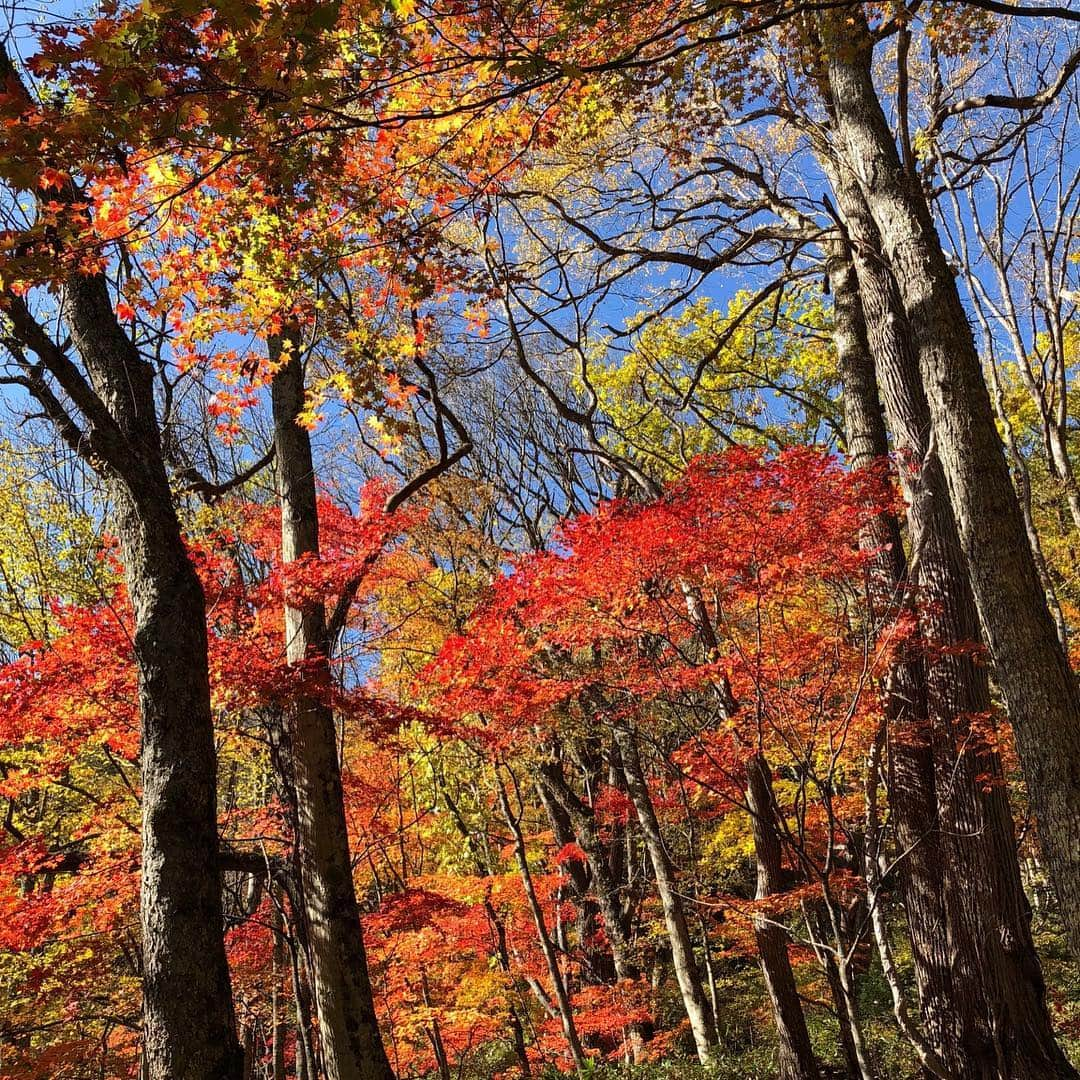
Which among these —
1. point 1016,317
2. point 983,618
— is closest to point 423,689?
point 983,618

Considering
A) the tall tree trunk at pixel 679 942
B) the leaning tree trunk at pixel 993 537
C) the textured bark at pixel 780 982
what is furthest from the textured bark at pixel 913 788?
the tall tree trunk at pixel 679 942

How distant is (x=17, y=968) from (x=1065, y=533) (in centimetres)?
1948

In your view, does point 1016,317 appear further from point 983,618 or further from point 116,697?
point 116,697

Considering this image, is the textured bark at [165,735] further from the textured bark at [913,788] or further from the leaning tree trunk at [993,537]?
the leaning tree trunk at [993,537]

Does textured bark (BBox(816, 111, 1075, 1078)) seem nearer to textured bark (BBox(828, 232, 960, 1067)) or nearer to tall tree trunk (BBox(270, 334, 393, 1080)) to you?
textured bark (BBox(828, 232, 960, 1067))

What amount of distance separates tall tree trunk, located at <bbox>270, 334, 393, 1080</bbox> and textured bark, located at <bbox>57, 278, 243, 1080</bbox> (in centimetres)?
163

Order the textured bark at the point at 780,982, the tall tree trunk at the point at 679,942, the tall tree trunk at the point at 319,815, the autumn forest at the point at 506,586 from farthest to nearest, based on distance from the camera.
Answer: the tall tree trunk at the point at 679,942 < the textured bark at the point at 780,982 < the tall tree trunk at the point at 319,815 < the autumn forest at the point at 506,586

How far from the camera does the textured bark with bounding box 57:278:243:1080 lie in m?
3.67

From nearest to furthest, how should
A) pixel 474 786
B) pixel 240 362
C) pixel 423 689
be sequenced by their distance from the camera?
1. pixel 240 362
2. pixel 423 689
3. pixel 474 786

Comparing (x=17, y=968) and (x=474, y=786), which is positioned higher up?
(x=474, y=786)

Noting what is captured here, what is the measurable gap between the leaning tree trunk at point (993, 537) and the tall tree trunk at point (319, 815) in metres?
4.53

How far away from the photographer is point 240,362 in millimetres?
6938

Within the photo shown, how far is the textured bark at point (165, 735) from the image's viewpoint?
12.0 ft

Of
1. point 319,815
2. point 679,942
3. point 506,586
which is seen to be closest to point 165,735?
point 319,815
